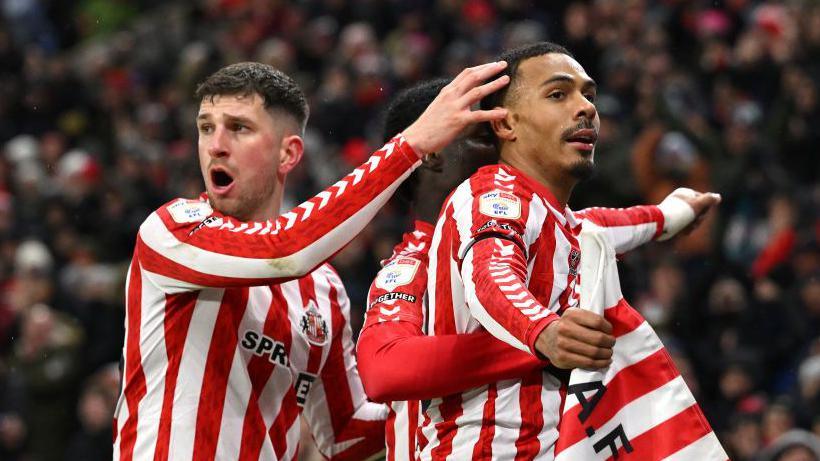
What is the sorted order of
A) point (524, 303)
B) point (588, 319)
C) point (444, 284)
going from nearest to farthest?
point (588, 319), point (524, 303), point (444, 284)

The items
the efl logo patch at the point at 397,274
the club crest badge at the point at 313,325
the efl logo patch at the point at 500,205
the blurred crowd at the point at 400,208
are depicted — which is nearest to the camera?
the efl logo patch at the point at 500,205

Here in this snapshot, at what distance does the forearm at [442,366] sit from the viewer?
3830mm

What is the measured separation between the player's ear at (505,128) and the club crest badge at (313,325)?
108cm

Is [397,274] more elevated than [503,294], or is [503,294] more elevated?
[397,274]

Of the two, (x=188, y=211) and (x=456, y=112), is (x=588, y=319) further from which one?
(x=188, y=211)

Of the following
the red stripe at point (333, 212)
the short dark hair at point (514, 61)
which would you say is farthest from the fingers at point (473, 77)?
the red stripe at point (333, 212)

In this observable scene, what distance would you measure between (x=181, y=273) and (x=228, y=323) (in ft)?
0.99

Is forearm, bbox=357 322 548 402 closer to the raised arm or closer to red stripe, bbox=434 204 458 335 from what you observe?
Answer: red stripe, bbox=434 204 458 335

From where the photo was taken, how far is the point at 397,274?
14.2ft

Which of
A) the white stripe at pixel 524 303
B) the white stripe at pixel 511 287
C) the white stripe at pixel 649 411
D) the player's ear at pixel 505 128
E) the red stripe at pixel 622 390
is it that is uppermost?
the player's ear at pixel 505 128

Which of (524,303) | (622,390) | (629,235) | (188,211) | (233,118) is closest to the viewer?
(524,303)

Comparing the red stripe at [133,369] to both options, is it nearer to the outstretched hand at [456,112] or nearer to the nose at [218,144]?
the nose at [218,144]

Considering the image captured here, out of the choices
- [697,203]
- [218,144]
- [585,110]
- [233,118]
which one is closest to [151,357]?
[218,144]

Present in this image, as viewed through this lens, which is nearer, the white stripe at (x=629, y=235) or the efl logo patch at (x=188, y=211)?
the efl logo patch at (x=188, y=211)
